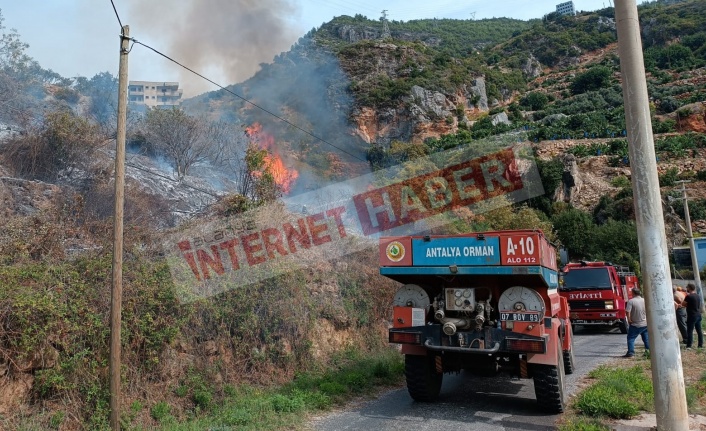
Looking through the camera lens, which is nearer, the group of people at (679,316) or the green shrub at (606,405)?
the green shrub at (606,405)

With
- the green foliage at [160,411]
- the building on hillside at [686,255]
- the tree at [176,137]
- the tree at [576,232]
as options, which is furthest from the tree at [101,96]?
the building on hillside at [686,255]

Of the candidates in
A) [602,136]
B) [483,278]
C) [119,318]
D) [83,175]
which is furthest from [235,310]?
[602,136]

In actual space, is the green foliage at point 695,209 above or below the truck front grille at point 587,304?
above

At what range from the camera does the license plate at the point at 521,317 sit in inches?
Answer: 241

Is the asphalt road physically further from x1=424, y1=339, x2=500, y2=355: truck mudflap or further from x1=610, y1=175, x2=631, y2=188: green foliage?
x1=610, y1=175, x2=631, y2=188: green foliage

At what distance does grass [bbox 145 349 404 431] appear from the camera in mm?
5859

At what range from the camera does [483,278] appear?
6.76 m

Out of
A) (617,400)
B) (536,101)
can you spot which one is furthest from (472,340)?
(536,101)

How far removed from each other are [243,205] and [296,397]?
6.05 meters

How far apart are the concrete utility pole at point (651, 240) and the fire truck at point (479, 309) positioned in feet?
4.19

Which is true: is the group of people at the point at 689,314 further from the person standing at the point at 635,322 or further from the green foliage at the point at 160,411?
the green foliage at the point at 160,411

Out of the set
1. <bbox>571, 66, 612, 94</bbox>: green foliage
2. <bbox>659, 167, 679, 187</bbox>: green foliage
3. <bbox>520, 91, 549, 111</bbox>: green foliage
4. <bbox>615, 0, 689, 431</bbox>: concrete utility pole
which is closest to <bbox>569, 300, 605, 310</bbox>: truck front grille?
<bbox>615, 0, 689, 431</bbox>: concrete utility pole

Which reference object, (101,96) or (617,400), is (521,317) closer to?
(617,400)

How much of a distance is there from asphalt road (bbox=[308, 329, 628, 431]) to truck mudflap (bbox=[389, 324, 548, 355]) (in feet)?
2.83
